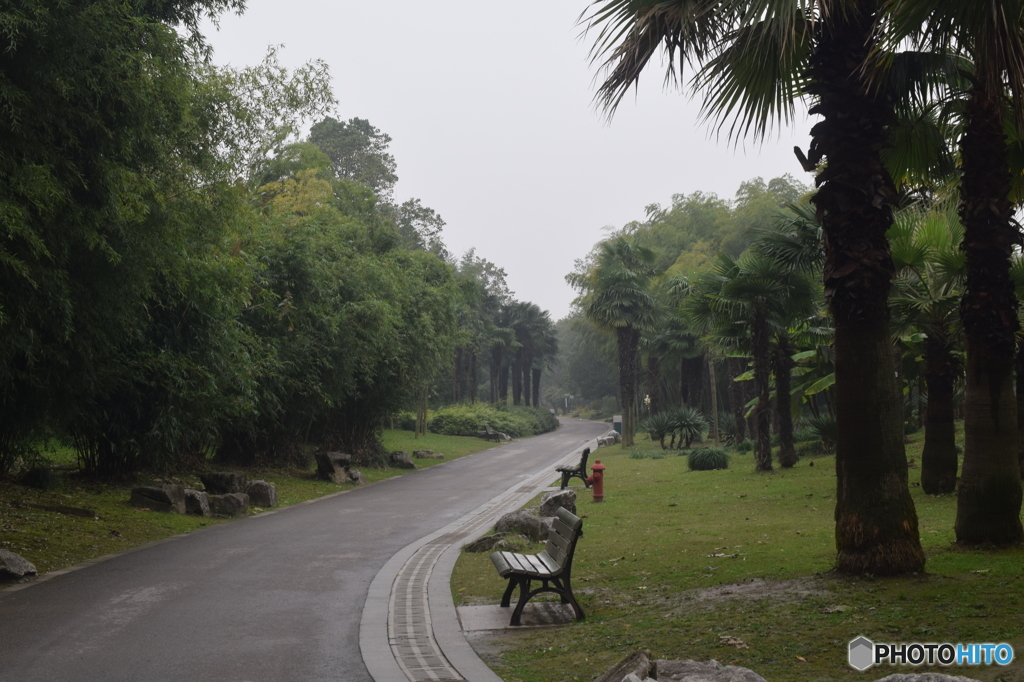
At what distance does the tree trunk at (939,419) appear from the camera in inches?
532

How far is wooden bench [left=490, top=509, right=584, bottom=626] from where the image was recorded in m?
7.49

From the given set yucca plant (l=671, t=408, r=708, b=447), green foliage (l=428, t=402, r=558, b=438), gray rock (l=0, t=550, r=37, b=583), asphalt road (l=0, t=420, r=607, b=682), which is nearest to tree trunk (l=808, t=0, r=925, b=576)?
asphalt road (l=0, t=420, r=607, b=682)

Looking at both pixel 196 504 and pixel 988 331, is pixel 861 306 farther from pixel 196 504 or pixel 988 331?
pixel 196 504

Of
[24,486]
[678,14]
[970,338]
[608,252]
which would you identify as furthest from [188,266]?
[608,252]

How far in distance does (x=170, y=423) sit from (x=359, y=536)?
5110mm

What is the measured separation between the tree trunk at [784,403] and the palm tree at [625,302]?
18715 mm

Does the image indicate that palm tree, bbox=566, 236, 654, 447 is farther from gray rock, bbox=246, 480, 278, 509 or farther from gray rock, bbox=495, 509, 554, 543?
gray rock, bbox=495, 509, 554, 543

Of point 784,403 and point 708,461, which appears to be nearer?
point 784,403

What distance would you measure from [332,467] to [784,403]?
12.8 metres

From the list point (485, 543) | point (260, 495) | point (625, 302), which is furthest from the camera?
point (625, 302)

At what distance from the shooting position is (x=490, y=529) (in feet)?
44.9

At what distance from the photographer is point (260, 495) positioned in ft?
57.4

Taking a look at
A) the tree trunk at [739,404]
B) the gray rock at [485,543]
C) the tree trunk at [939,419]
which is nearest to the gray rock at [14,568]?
the gray rock at [485,543]

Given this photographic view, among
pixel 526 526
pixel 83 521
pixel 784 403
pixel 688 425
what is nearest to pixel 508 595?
pixel 526 526
